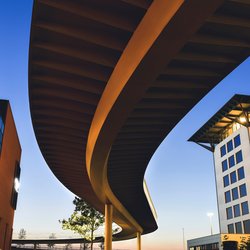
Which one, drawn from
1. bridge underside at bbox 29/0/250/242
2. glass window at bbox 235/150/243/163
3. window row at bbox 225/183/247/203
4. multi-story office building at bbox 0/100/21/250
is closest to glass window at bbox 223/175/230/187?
window row at bbox 225/183/247/203

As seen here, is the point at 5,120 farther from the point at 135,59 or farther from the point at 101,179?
the point at 135,59

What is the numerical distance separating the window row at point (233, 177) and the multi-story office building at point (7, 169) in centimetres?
3770

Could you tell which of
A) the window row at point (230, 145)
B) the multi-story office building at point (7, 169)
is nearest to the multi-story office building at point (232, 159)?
the window row at point (230, 145)

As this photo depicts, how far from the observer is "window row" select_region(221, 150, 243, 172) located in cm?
6185

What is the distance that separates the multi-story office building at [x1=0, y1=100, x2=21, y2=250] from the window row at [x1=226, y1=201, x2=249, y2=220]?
37812mm

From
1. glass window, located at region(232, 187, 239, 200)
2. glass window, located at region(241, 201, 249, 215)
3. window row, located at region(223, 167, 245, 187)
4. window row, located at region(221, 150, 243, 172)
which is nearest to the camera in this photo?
glass window, located at region(241, 201, 249, 215)

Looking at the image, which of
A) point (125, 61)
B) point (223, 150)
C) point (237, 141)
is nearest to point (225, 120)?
point (237, 141)

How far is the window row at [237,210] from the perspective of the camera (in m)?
59.8

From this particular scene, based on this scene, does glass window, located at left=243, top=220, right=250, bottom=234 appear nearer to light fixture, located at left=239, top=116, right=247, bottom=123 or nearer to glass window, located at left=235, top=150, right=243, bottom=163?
glass window, located at left=235, top=150, right=243, bottom=163

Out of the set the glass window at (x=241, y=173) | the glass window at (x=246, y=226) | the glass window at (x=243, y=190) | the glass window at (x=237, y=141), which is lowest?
the glass window at (x=246, y=226)

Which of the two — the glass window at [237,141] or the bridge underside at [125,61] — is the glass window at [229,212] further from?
the bridge underside at [125,61]

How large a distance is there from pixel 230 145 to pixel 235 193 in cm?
841

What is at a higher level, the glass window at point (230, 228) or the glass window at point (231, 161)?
the glass window at point (231, 161)

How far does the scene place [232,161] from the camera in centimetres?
6431
